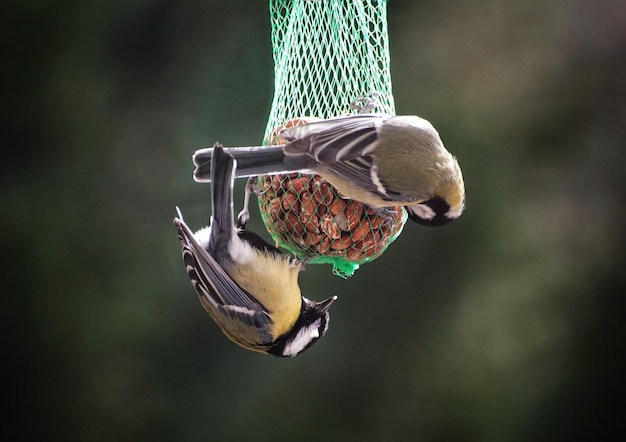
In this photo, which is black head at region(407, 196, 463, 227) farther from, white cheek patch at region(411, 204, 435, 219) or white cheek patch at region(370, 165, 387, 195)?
white cheek patch at region(370, 165, 387, 195)

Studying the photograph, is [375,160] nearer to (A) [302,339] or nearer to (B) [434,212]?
(B) [434,212]

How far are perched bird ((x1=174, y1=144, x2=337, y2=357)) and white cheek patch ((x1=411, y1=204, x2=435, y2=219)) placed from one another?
40 cm

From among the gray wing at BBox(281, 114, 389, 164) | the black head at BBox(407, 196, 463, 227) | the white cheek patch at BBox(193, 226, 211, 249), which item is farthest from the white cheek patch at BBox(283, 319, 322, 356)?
the gray wing at BBox(281, 114, 389, 164)

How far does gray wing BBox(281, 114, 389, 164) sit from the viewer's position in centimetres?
206

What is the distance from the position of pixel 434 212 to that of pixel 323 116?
0.51m

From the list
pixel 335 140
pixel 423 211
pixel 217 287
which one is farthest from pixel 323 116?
pixel 217 287

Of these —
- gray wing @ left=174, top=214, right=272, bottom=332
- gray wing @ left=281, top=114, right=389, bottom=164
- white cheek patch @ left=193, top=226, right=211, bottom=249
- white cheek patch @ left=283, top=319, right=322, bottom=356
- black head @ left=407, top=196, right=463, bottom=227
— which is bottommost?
white cheek patch @ left=283, top=319, right=322, bottom=356

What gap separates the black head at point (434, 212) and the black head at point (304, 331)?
448 millimetres
